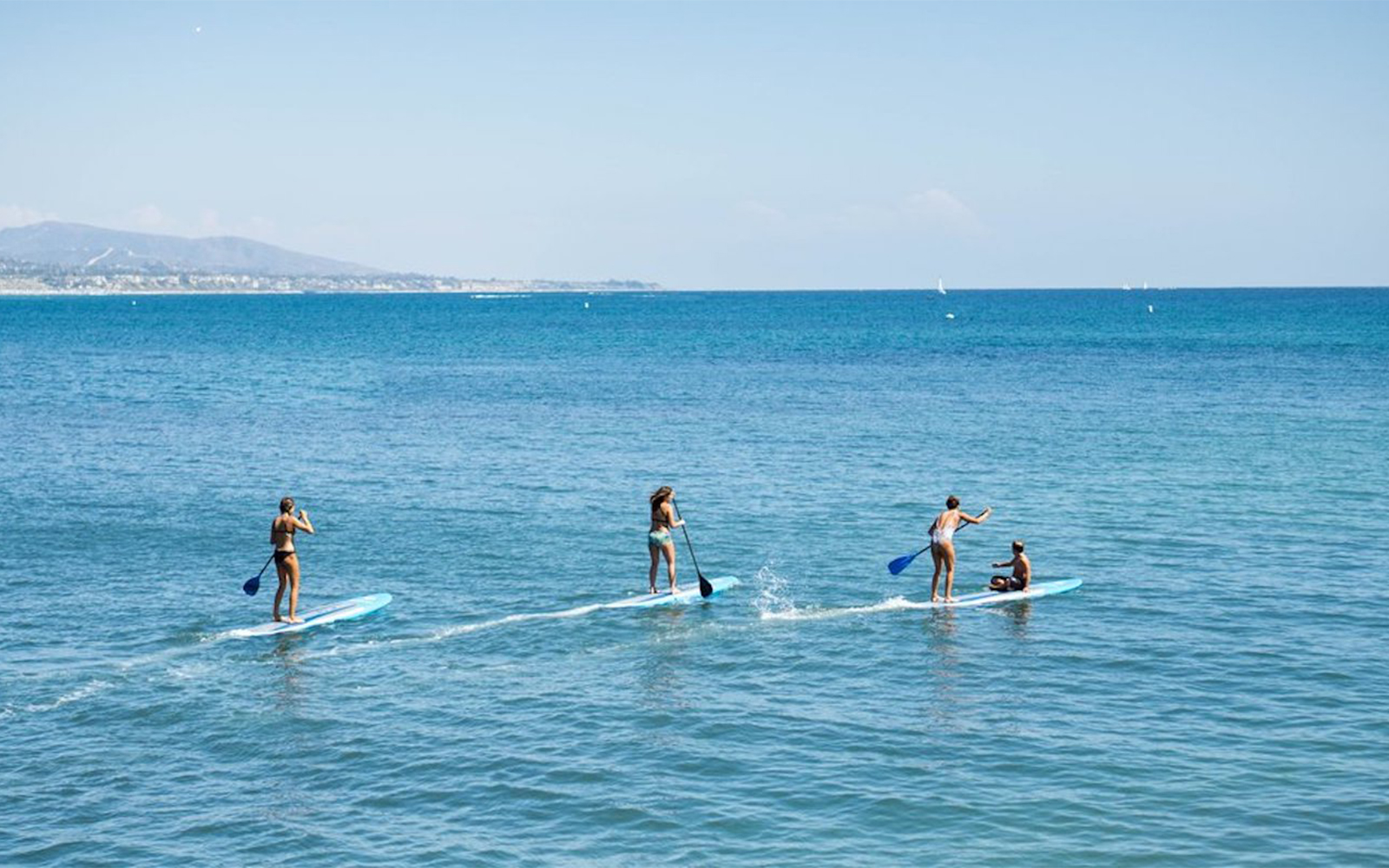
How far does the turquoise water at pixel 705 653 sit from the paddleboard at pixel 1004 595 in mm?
624

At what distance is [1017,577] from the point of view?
28.6 meters

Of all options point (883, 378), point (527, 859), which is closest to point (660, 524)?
point (527, 859)

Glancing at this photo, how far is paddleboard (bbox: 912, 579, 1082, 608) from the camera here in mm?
28109

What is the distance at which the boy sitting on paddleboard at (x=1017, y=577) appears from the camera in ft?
93.0

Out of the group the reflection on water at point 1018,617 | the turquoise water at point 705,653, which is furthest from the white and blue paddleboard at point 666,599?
the reflection on water at point 1018,617

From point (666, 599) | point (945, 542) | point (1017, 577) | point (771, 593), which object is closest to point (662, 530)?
point (666, 599)

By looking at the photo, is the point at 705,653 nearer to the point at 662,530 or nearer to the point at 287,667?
the point at 662,530

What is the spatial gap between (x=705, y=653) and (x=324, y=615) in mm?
7306

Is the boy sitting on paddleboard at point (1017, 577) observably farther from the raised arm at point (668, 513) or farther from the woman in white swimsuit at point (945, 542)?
the raised arm at point (668, 513)

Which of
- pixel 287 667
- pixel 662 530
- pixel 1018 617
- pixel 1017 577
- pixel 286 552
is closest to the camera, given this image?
pixel 287 667

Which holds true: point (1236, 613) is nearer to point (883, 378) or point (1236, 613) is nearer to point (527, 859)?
point (527, 859)

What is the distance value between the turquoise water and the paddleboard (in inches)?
24.6

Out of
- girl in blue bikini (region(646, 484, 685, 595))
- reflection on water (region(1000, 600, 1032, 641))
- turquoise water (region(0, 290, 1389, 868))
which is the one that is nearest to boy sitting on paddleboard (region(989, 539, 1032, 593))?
reflection on water (region(1000, 600, 1032, 641))

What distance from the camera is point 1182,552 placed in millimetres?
32219
